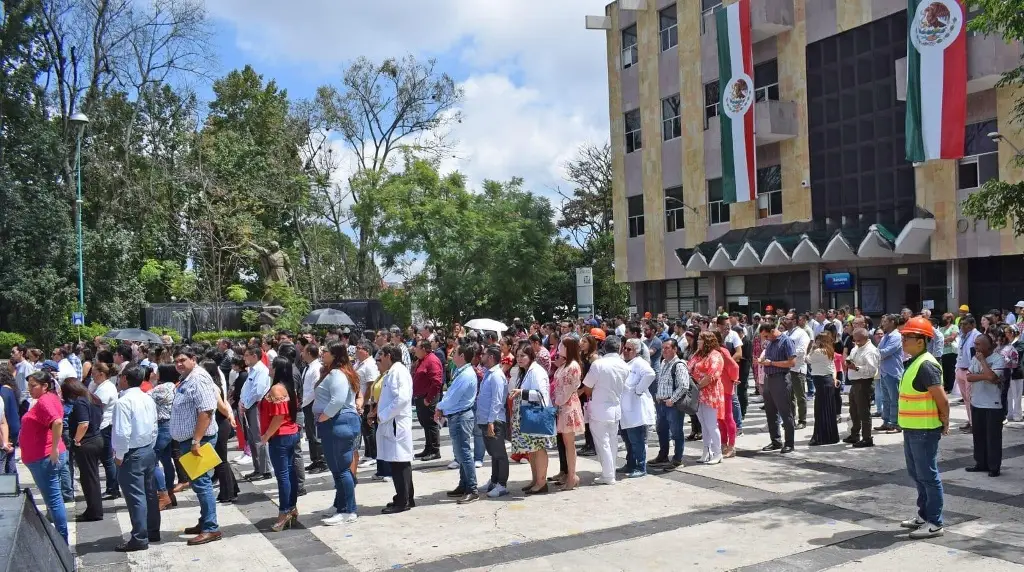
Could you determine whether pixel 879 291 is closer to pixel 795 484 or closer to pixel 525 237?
pixel 525 237

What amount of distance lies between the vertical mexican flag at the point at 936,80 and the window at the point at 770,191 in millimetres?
6567

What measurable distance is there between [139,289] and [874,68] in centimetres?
3088

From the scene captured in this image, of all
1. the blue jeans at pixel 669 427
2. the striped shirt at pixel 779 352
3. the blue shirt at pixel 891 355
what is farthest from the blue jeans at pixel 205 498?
the blue shirt at pixel 891 355

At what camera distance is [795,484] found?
9430 millimetres

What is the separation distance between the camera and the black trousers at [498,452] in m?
9.42

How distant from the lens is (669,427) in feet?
35.9

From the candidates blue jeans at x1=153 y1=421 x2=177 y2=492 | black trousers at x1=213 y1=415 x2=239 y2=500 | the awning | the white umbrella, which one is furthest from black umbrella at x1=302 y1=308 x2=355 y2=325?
the awning

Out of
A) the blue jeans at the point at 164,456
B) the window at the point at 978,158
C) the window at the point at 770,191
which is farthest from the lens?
the window at the point at 770,191

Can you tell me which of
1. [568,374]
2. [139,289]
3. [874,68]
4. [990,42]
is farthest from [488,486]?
[139,289]

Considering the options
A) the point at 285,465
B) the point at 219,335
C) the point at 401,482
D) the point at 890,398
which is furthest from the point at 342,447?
the point at 219,335

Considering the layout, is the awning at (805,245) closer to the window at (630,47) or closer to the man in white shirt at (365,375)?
the window at (630,47)

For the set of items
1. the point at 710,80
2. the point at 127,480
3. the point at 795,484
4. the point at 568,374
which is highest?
the point at 710,80

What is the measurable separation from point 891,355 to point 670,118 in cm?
2415

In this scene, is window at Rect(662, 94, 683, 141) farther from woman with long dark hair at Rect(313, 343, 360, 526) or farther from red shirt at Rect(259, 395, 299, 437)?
red shirt at Rect(259, 395, 299, 437)
